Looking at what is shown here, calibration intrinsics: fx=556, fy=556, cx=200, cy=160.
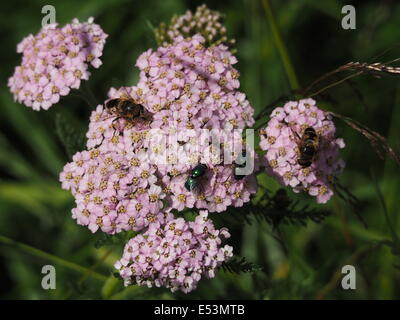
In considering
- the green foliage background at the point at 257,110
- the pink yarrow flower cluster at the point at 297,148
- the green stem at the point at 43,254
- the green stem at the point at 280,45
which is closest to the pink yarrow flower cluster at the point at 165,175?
the pink yarrow flower cluster at the point at 297,148

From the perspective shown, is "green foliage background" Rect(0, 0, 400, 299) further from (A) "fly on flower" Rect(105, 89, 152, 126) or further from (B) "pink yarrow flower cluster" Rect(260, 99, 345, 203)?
(A) "fly on flower" Rect(105, 89, 152, 126)

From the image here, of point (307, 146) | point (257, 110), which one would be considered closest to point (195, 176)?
point (307, 146)

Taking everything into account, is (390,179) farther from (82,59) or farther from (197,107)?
(82,59)

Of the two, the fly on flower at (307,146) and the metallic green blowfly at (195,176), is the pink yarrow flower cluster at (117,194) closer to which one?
the metallic green blowfly at (195,176)

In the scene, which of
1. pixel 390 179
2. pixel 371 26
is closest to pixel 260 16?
pixel 371 26

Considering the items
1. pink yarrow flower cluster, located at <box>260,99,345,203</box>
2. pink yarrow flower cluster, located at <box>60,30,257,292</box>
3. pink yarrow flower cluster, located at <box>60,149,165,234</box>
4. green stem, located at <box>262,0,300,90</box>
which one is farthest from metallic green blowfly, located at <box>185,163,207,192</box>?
green stem, located at <box>262,0,300,90</box>

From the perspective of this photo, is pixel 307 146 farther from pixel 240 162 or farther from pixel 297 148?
pixel 240 162
